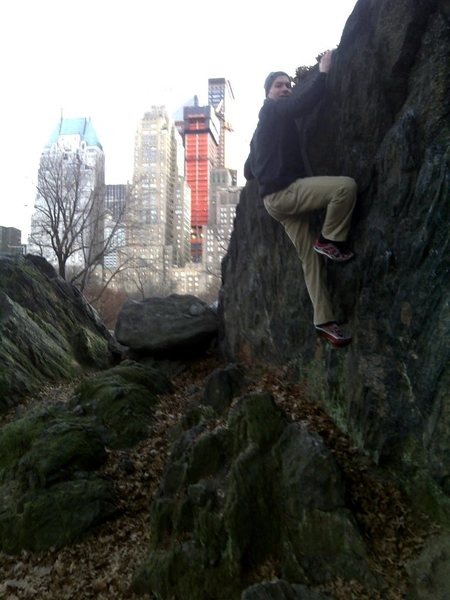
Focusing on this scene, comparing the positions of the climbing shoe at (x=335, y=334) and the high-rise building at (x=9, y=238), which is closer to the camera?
the climbing shoe at (x=335, y=334)

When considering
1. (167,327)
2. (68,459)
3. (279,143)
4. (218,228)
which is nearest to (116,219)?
(218,228)

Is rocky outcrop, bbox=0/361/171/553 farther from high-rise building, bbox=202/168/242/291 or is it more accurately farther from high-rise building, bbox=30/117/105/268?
high-rise building, bbox=202/168/242/291

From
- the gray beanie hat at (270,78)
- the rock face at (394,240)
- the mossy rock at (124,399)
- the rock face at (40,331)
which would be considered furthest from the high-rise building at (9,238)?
the rock face at (394,240)

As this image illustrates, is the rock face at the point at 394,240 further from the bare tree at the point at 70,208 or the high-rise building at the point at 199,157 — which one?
the high-rise building at the point at 199,157

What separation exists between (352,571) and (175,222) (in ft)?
190

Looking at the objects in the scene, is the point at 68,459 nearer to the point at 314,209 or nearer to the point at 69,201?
the point at 314,209

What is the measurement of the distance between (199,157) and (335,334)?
3593 inches

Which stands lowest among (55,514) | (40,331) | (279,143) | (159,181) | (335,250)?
(55,514)

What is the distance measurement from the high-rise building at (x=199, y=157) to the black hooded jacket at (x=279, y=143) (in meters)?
73.3

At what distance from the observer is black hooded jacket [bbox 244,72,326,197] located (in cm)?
630

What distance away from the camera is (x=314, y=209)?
6.36 meters

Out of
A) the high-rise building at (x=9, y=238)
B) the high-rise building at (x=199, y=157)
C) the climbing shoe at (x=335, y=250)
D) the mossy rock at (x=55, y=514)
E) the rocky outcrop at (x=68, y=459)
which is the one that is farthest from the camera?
the high-rise building at (x=199, y=157)

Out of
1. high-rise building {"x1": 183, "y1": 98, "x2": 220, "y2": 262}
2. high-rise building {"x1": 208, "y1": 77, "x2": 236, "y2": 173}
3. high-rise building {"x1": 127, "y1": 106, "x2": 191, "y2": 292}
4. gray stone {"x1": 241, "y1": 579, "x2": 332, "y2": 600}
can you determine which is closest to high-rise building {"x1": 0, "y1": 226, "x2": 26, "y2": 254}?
high-rise building {"x1": 127, "y1": 106, "x2": 191, "y2": 292}

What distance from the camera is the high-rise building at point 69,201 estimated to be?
3152 centimetres
